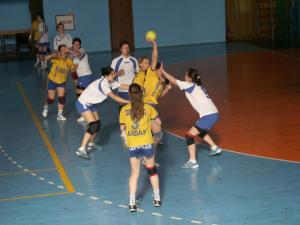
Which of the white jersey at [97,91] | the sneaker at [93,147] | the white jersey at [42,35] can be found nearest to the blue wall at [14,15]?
the white jersey at [42,35]

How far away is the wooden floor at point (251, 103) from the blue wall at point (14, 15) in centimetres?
959

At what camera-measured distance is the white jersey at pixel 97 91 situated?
1196cm

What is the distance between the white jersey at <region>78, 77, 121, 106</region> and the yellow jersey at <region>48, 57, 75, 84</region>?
3.10 metres

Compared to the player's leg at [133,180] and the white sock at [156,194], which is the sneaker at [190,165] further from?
the player's leg at [133,180]

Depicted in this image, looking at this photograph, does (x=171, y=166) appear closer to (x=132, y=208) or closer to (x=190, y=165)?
(x=190, y=165)

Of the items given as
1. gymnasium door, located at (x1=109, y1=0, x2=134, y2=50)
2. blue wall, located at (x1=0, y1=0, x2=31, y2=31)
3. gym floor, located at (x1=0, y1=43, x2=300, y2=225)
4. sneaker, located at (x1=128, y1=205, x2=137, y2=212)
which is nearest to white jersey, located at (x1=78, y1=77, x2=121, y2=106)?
gym floor, located at (x1=0, y1=43, x2=300, y2=225)

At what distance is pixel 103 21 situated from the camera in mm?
29500

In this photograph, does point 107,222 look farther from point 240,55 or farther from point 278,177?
point 240,55

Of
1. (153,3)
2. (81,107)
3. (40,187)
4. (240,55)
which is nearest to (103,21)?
(153,3)

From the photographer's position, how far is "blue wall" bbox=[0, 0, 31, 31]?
3002cm

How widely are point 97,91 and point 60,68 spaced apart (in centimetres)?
356

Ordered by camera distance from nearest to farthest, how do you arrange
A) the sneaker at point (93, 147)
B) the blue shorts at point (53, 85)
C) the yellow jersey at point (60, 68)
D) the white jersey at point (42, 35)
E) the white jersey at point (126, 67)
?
the sneaker at point (93, 147)
the white jersey at point (126, 67)
the yellow jersey at point (60, 68)
the blue shorts at point (53, 85)
the white jersey at point (42, 35)

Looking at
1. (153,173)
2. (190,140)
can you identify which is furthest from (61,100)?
(153,173)

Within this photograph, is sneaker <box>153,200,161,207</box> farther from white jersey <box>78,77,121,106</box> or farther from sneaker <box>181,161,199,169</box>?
white jersey <box>78,77,121,106</box>
